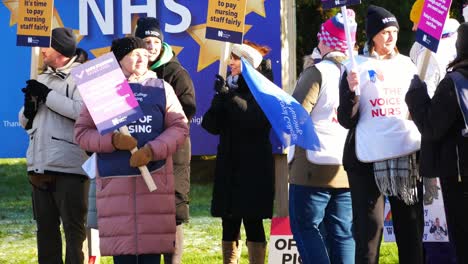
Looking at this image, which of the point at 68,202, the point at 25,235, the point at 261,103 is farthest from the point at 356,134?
the point at 25,235

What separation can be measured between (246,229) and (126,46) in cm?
185

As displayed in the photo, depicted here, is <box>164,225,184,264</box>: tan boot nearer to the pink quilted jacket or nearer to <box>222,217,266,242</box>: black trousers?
<box>222,217,266,242</box>: black trousers

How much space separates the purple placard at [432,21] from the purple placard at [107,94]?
173 cm

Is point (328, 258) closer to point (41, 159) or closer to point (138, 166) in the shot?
point (138, 166)

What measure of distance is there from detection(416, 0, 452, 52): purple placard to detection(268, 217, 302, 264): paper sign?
87.0 inches

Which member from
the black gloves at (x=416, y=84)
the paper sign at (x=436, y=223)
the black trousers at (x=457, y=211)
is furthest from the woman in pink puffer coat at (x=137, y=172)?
the paper sign at (x=436, y=223)

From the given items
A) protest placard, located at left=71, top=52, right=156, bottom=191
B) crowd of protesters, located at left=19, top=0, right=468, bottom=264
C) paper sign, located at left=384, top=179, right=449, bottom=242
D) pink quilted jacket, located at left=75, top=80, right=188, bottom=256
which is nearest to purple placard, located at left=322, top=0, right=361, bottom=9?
crowd of protesters, located at left=19, top=0, right=468, bottom=264

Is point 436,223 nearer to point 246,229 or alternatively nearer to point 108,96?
point 246,229

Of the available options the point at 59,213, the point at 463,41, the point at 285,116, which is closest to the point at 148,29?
the point at 285,116

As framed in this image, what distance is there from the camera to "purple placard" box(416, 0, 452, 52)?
6.55 m

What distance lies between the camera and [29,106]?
7.79 meters

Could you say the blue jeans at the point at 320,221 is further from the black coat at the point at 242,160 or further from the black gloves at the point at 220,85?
the black gloves at the point at 220,85

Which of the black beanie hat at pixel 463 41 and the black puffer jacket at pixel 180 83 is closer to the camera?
the black beanie hat at pixel 463 41

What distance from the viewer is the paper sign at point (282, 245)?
27.2 feet
